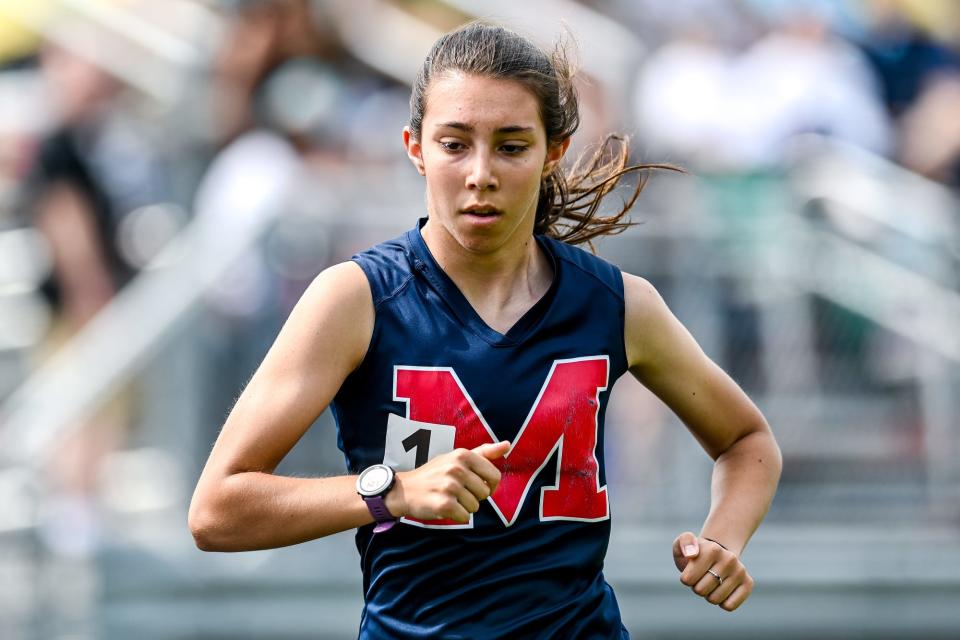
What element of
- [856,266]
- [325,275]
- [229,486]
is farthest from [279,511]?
[856,266]

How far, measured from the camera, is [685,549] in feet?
9.86

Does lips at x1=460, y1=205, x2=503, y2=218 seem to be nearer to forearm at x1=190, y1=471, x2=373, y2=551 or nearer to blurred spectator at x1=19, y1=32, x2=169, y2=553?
forearm at x1=190, y1=471, x2=373, y2=551

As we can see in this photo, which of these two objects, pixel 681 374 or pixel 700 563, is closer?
pixel 700 563

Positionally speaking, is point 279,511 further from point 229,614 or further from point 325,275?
point 229,614

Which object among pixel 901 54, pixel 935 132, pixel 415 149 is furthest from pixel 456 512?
pixel 901 54

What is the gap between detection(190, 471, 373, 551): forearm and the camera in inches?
107

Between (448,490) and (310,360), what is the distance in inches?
18.5

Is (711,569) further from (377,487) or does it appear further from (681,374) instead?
(377,487)

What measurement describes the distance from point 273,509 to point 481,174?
75 cm

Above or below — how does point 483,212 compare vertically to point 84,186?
below

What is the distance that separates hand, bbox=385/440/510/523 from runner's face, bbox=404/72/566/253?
0.54 meters

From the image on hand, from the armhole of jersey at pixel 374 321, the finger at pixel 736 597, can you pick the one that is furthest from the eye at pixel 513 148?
the finger at pixel 736 597

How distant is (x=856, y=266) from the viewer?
21.8 feet

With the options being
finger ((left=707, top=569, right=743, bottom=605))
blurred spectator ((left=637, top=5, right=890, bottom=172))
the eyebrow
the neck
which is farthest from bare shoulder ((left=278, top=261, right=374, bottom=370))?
blurred spectator ((left=637, top=5, right=890, bottom=172))
